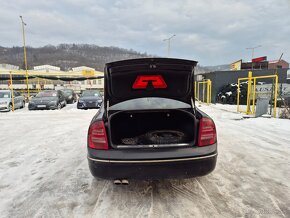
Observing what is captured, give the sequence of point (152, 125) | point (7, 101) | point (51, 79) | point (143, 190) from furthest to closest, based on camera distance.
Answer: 1. point (51, 79)
2. point (7, 101)
3. point (152, 125)
4. point (143, 190)

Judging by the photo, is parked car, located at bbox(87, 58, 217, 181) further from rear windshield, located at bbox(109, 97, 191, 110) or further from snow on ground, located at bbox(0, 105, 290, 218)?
snow on ground, located at bbox(0, 105, 290, 218)

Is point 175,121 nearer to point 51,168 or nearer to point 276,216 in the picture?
point 276,216

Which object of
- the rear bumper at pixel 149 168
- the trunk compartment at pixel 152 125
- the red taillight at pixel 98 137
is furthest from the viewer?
the trunk compartment at pixel 152 125

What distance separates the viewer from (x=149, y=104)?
3.28 meters

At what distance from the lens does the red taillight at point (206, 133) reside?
2.62 meters

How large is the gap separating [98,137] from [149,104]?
3.54 feet

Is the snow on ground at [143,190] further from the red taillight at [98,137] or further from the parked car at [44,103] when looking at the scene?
the parked car at [44,103]

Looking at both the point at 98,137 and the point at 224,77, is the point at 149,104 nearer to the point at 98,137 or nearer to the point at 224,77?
the point at 98,137

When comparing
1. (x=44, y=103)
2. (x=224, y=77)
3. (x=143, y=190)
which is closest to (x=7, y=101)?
(x=44, y=103)

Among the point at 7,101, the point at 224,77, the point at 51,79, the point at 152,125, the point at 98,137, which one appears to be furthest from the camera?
the point at 51,79

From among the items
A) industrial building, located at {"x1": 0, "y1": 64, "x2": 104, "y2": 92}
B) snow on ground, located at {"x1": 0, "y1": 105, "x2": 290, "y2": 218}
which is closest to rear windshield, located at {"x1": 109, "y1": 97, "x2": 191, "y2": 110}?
snow on ground, located at {"x1": 0, "y1": 105, "x2": 290, "y2": 218}

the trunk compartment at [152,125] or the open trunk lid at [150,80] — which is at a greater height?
the open trunk lid at [150,80]

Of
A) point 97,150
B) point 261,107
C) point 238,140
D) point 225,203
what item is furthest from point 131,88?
point 261,107

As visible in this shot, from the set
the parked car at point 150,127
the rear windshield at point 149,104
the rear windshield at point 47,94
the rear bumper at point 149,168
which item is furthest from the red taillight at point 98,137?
the rear windshield at point 47,94
